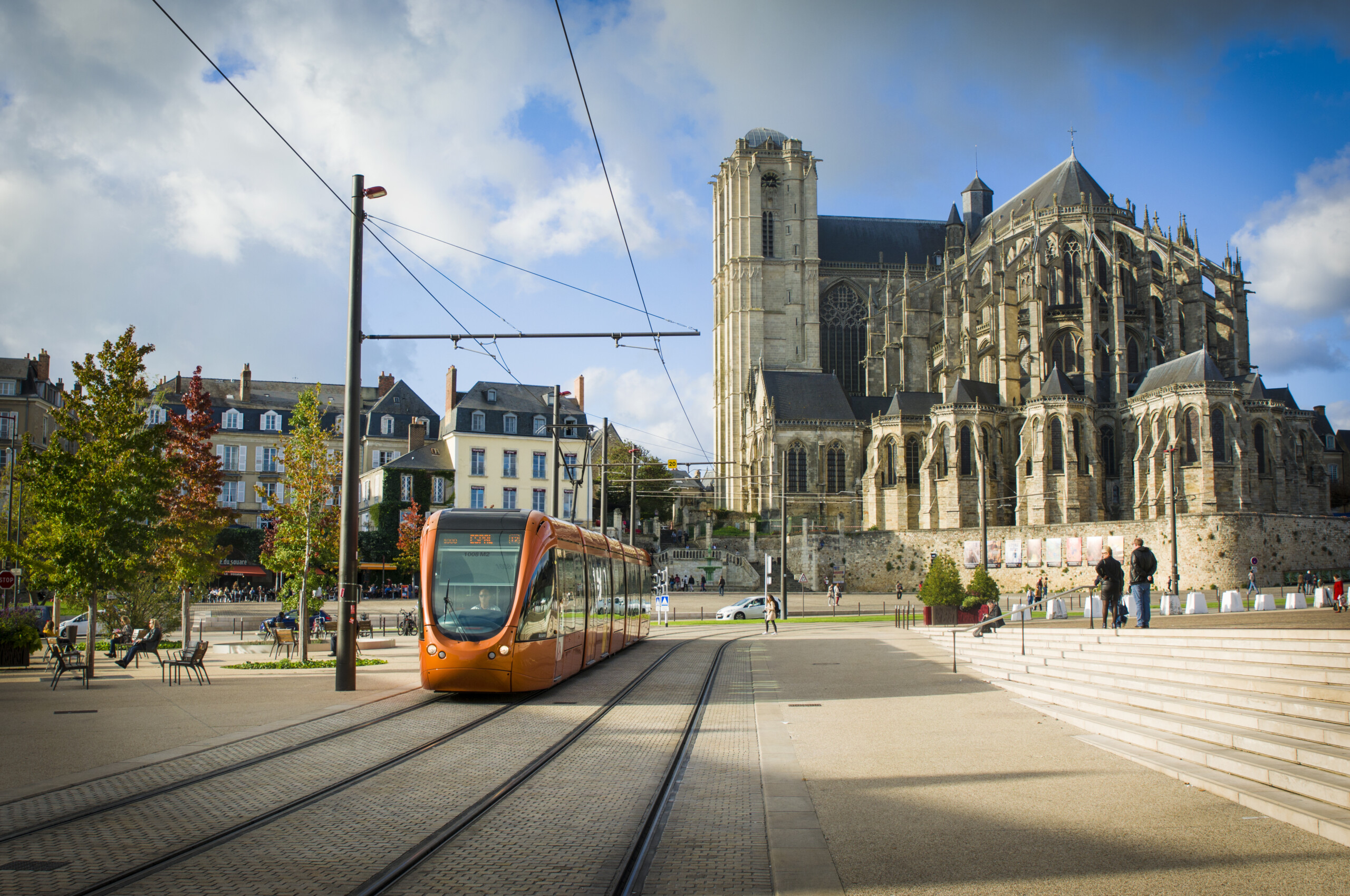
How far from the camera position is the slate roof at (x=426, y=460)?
160 ft

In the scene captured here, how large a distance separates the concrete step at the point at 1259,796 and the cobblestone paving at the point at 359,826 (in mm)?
4601

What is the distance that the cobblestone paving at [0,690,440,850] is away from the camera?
642 centimetres

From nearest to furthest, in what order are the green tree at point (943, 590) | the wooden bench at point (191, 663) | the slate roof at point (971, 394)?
the wooden bench at point (191, 663) → the green tree at point (943, 590) → the slate roof at point (971, 394)

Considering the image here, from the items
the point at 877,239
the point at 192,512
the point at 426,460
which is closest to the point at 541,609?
the point at 192,512

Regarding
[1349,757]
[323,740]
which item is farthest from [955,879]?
[323,740]

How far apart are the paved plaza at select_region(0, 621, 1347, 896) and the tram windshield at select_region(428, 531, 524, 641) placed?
1.03m

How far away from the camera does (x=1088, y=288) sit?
53.1m

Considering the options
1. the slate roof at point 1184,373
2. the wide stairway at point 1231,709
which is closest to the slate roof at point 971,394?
the slate roof at point 1184,373

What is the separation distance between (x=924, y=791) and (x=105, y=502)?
14373mm

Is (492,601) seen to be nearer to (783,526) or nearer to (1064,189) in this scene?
(783,526)

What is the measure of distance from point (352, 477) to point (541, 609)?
10.8 ft

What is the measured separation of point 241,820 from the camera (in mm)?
6195

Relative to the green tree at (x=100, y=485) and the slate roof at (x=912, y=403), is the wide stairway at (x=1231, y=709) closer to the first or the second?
the green tree at (x=100, y=485)

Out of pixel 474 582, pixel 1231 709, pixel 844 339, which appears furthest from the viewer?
pixel 844 339
